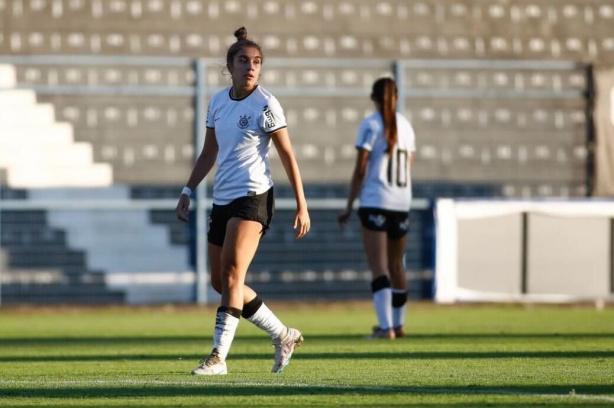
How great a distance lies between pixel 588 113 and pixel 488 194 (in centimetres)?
163

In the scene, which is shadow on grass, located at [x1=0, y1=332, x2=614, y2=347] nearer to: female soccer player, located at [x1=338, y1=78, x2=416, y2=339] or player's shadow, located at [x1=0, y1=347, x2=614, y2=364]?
female soccer player, located at [x1=338, y1=78, x2=416, y2=339]

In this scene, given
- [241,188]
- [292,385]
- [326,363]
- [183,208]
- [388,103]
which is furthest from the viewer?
[388,103]

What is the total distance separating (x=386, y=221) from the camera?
38.2ft

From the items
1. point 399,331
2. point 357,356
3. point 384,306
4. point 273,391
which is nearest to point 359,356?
point 357,356

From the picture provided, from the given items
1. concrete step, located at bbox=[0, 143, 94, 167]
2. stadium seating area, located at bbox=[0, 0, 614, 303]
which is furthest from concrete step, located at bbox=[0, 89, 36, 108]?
concrete step, located at bbox=[0, 143, 94, 167]

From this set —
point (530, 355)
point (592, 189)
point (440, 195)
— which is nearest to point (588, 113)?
point (592, 189)

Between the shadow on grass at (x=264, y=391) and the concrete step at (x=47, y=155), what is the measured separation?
33.2 feet

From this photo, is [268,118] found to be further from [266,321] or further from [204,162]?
[266,321]

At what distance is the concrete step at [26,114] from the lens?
17328 millimetres

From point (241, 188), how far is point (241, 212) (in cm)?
13

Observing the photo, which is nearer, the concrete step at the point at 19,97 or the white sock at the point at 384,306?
the white sock at the point at 384,306

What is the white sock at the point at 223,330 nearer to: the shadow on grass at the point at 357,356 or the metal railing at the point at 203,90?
the shadow on grass at the point at 357,356

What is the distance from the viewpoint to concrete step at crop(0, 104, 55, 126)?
17.3 m

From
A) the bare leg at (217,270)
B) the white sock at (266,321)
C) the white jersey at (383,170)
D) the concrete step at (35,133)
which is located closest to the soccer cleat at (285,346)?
the white sock at (266,321)
